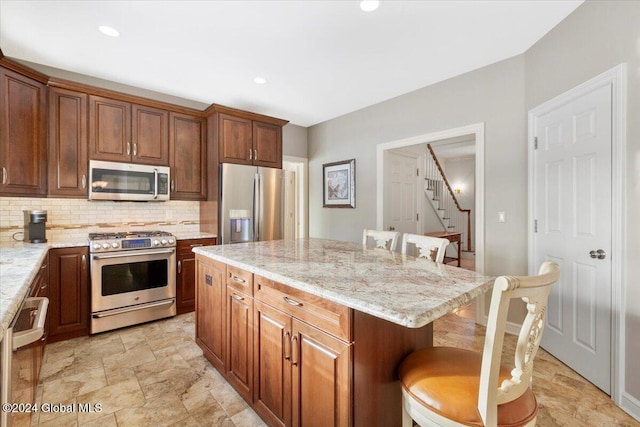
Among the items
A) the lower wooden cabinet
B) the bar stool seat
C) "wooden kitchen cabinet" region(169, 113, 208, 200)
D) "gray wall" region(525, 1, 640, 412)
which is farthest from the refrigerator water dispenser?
"gray wall" region(525, 1, 640, 412)

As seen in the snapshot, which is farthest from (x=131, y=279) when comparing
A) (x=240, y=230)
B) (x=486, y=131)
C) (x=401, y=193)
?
(x=486, y=131)

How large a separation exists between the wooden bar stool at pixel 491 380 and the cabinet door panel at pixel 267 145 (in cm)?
341

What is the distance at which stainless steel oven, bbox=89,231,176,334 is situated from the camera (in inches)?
112

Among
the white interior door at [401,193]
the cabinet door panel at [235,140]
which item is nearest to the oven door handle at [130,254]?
the cabinet door panel at [235,140]

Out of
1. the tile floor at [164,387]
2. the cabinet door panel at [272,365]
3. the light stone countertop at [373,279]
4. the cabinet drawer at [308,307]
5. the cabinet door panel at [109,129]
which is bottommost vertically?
the tile floor at [164,387]

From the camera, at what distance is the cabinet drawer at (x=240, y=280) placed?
1.75 metres

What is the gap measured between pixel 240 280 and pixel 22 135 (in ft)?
8.44

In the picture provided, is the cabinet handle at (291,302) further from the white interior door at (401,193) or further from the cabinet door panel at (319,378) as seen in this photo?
the white interior door at (401,193)

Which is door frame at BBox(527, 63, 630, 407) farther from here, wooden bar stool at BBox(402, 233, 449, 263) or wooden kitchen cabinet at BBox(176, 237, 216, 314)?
wooden kitchen cabinet at BBox(176, 237, 216, 314)

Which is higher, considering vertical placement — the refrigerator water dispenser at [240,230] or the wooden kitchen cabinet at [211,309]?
the refrigerator water dispenser at [240,230]

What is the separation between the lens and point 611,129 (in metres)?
1.94

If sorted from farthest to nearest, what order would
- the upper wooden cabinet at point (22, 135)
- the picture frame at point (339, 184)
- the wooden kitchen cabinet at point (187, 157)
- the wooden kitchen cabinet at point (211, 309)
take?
the picture frame at point (339, 184), the wooden kitchen cabinet at point (187, 157), the upper wooden cabinet at point (22, 135), the wooden kitchen cabinet at point (211, 309)

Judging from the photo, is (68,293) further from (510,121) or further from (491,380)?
(510,121)

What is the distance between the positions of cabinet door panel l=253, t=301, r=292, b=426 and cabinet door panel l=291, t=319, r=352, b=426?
0.07 m
